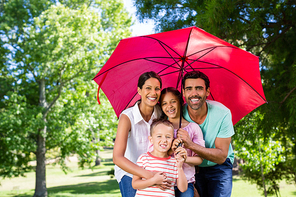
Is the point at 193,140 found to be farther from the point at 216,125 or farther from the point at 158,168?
the point at 158,168

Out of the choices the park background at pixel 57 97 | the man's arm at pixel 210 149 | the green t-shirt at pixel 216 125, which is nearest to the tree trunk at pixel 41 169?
the park background at pixel 57 97

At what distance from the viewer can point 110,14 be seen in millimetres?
18562

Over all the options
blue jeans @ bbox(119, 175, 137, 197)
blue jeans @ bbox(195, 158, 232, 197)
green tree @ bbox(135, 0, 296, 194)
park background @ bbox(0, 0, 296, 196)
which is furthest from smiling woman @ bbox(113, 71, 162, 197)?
park background @ bbox(0, 0, 296, 196)

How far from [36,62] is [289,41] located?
10.8 metres

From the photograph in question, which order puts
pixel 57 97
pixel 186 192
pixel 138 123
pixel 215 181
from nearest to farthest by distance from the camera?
pixel 186 192 < pixel 138 123 < pixel 215 181 < pixel 57 97

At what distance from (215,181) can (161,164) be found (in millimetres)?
875

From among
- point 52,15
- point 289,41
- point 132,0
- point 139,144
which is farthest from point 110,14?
point 139,144

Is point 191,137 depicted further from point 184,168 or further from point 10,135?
point 10,135

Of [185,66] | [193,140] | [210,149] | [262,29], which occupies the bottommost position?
[210,149]

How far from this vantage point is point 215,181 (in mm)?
3021

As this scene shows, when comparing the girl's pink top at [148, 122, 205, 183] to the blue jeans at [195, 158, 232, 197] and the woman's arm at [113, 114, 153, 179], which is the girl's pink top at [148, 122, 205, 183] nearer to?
the woman's arm at [113, 114, 153, 179]

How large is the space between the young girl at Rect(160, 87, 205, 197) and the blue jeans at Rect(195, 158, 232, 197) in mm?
A: 417

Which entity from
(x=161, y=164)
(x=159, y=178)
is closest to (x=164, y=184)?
(x=159, y=178)

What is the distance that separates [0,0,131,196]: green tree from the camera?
12.2 metres
